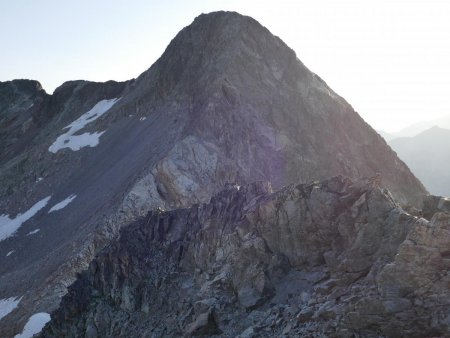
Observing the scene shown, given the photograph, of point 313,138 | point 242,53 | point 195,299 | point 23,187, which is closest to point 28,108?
point 23,187

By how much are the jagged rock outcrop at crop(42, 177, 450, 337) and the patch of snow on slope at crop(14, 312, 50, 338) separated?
13.7ft

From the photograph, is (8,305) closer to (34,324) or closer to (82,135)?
(34,324)

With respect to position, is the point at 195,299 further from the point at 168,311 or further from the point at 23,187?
the point at 23,187

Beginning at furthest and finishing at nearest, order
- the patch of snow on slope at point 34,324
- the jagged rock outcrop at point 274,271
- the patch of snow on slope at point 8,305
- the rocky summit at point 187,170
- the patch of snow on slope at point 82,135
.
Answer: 1. the patch of snow on slope at point 82,135
2. the patch of snow on slope at point 8,305
3. the patch of snow on slope at point 34,324
4. the rocky summit at point 187,170
5. the jagged rock outcrop at point 274,271

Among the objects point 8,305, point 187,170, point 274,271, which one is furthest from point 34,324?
point 274,271

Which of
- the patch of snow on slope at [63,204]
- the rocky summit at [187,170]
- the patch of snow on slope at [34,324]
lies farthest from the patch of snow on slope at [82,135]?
the patch of snow on slope at [34,324]

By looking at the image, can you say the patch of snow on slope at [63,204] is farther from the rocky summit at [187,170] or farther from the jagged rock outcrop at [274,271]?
the jagged rock outcrop at [274,271]

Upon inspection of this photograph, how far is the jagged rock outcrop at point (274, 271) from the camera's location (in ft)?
58.3

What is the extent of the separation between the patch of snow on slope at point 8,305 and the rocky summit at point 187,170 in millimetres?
224

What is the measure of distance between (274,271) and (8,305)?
31.6 meters

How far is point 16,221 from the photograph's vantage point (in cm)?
6856

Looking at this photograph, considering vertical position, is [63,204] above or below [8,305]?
above

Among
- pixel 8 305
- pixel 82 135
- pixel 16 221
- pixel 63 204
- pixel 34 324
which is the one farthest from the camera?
pixel 82 135

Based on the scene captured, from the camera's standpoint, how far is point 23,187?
79.6 meters
